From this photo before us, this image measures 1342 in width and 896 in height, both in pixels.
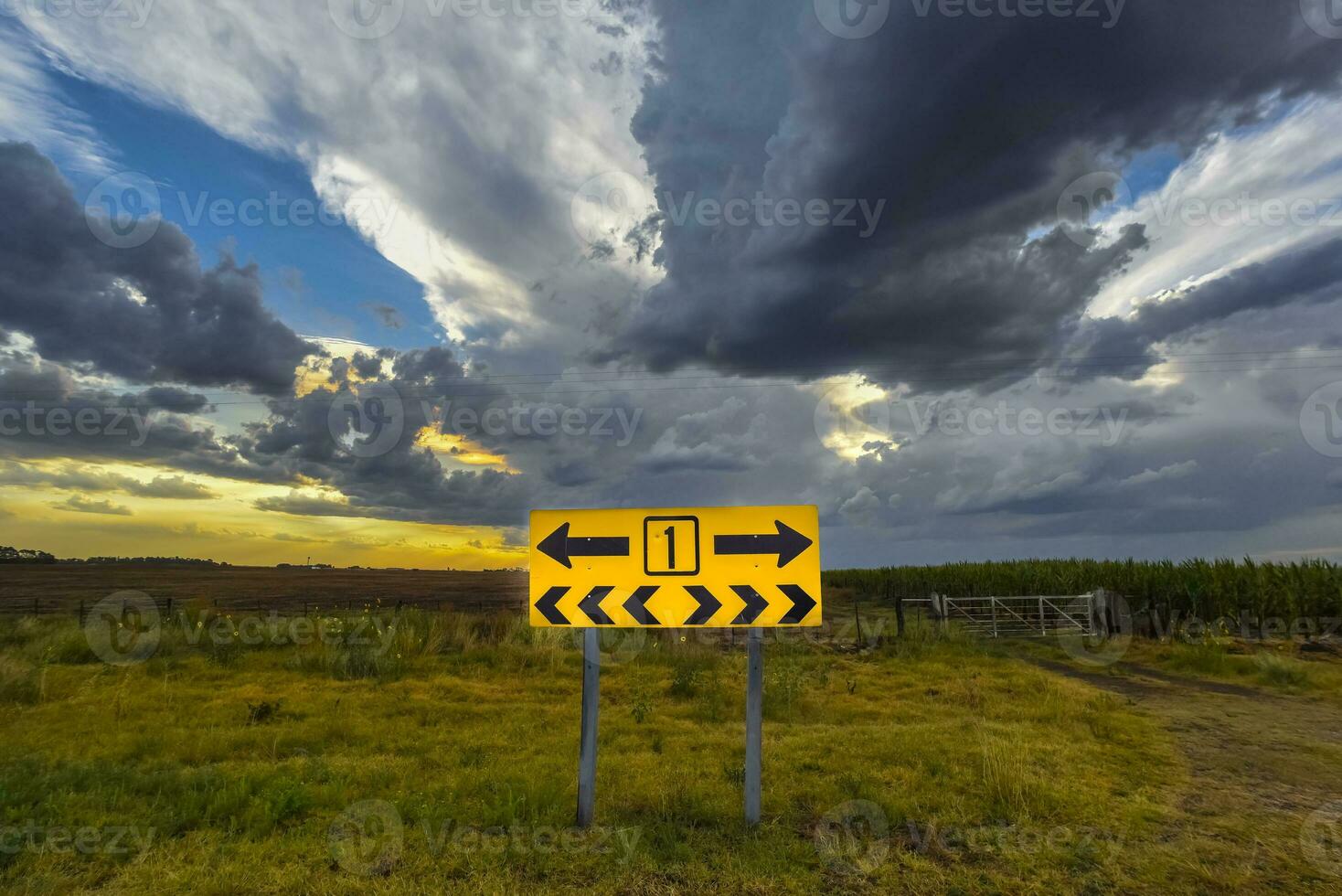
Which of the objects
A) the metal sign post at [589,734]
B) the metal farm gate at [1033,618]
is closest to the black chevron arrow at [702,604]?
the metal sign post at [589,734]

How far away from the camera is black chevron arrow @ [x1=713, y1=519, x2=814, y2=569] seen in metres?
4.95

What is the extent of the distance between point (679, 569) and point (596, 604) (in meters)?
0.67

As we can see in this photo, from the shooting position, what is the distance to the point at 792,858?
177 inches

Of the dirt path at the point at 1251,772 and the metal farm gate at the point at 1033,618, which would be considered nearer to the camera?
the dirt path at the point at 1251,772

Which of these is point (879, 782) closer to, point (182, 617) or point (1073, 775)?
point (1073, 775)

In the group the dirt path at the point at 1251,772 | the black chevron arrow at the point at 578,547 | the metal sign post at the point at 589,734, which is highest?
the black chevron arrow at the point at 578,547

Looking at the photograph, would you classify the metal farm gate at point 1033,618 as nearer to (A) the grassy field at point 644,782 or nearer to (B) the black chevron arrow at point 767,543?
(A) the grassy field at point 644,782

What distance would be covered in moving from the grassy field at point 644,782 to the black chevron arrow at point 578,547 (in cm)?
196

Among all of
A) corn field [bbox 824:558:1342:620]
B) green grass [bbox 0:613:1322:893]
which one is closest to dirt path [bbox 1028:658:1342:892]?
green grass [bbox 0:613:1322:893]

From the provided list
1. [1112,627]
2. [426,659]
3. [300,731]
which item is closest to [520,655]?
[426,659]

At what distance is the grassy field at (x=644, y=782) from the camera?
4.34m

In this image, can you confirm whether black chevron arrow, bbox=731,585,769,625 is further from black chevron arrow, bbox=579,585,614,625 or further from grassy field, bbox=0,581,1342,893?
grassy field, bbox=0,581,1342,893

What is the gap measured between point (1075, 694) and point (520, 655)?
34.4 feet

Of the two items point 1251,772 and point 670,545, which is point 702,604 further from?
point 1251,772
